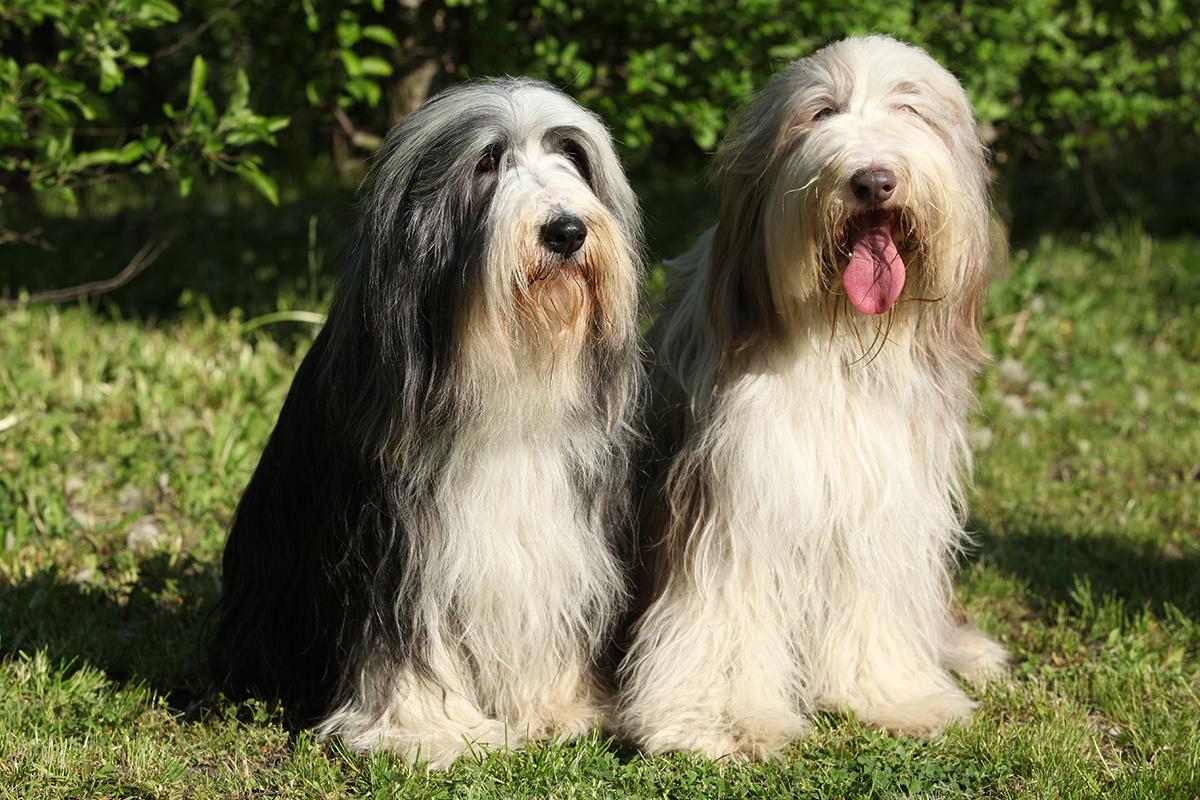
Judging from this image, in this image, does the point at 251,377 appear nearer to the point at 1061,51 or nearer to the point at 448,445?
the point at 448,445

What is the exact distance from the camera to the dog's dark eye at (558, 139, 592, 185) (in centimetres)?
308

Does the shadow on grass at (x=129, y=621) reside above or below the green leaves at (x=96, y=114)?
below

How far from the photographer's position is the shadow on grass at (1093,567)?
4316 mm

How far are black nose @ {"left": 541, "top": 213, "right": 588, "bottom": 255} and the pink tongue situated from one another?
0.60m

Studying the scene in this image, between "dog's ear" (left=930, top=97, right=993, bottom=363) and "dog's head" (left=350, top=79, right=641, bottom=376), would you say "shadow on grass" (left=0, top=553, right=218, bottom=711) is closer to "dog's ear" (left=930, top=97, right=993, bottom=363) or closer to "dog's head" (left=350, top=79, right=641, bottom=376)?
"dog's head" (left=350, top=79, right=641, bottom=376)

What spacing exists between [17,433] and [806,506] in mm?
3043

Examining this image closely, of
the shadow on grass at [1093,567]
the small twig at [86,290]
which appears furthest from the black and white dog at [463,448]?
the small twig at [86,290]

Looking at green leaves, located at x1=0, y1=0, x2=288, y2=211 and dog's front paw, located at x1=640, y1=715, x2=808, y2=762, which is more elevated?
green leaves, located at x1=0, y1=0, x2=288, y2=211

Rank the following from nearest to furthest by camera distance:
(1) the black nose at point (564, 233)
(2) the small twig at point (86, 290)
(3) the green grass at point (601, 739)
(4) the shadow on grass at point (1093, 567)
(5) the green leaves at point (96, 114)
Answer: (1) the black nose at point (564, 233) < (3) the green grass at point (601, 739) < (4) the shadow on grass at point (1093, 567) < (5) the green leaves at point (96, 114) < (2) the small twig at point (86, 290)

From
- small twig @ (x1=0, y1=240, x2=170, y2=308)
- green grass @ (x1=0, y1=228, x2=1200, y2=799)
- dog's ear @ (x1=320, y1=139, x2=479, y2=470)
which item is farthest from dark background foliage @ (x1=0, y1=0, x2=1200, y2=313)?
dog's ear @ (x1=320, y1=139, x2=479, y2=470)

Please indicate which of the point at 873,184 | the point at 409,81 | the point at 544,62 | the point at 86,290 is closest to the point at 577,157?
the point at 873,184

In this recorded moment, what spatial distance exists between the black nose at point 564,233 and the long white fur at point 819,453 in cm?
46

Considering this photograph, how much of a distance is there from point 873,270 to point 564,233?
70 cm

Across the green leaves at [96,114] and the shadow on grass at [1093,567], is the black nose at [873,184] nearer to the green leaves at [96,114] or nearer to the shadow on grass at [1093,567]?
the shadow on grass at [1093,567]
